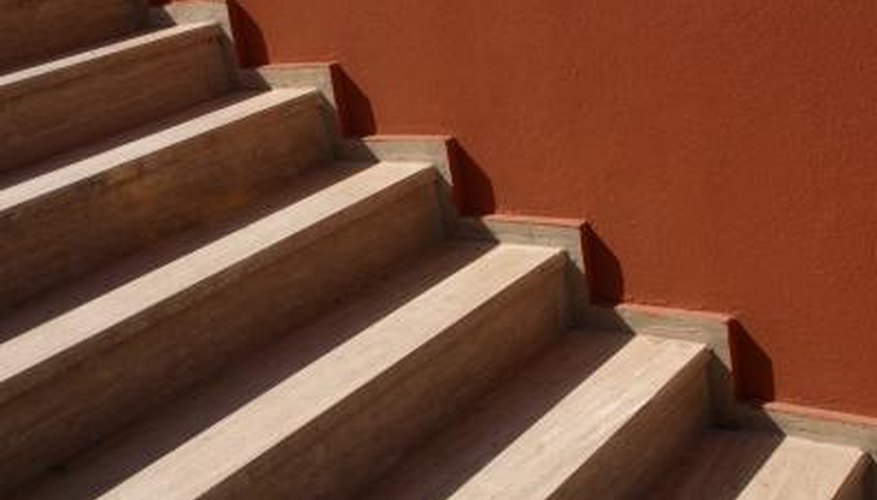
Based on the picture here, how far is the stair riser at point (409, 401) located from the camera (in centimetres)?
211

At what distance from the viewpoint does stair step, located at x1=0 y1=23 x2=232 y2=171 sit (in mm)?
2980

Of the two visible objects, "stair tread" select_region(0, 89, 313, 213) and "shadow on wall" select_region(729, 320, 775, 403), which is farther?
"stair tread" select_region(0, 89, 313, 213)

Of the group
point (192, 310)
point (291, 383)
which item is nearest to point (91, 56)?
point (192, 310)

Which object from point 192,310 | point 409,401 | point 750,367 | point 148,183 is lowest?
point 750,367

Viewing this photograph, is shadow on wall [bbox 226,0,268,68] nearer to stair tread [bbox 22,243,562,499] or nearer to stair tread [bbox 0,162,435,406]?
stair tread [bbox 0,162,435,406]

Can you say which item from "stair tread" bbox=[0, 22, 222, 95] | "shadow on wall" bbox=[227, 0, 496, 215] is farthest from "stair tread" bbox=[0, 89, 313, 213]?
"stair tread" bbox=[0, 22, 222, 95]

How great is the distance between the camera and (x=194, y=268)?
2.54m

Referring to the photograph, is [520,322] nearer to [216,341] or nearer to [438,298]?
[438,298]

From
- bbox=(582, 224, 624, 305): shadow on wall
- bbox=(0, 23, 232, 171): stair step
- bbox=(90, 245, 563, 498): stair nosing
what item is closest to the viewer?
bbox=(90, 245, 563, 498): stair nosing

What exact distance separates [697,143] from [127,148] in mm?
1565

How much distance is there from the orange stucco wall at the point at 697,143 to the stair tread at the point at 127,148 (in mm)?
503

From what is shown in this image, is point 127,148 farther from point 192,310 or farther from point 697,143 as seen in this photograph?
point 697,143

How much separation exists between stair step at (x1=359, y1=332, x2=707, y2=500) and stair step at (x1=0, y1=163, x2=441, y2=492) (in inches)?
21.2

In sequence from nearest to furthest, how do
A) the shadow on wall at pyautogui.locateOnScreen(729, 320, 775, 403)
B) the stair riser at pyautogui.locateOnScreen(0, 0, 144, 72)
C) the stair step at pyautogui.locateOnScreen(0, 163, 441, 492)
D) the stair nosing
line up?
1. the stair nosing
2. the stair step at pyautogui.locateOnScreen(0, 163, 441, 492)
3. the shadow on wall at pyautogui.locateOnScreen(729, 320, 775, 403)
4. the stair riser at pyautogui.locateOnScreen(0, 0, 144, 72)
